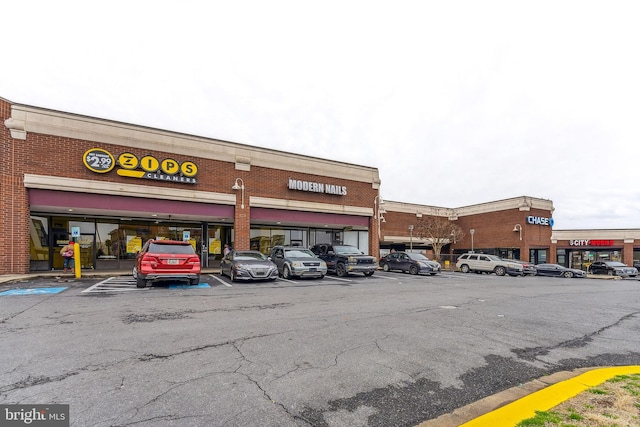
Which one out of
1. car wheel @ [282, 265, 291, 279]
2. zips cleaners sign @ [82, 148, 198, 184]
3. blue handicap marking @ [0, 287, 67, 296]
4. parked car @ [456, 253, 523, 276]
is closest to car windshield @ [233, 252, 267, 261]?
car wheel @ [282, 265, 291, 279]

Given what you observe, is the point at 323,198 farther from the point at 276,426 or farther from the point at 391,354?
the point at 276,426

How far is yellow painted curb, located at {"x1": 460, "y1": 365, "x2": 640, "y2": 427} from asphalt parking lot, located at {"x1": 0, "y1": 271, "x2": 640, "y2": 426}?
1.15 feet

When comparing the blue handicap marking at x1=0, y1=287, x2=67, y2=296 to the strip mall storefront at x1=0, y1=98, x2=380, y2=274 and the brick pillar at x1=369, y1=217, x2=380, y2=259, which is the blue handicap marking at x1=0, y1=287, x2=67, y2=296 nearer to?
the strip mall storefront at x1=0, y1=98, x2=380, y2=274

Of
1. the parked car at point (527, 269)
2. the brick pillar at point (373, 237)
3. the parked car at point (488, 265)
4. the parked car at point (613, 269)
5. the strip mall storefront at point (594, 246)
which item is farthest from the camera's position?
the strip mall storefront at point (594, 246)

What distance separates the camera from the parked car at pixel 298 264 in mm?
15234

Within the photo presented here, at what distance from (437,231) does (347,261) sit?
25083mm

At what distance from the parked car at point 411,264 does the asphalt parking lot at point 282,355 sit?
463 inches

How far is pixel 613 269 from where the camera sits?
3189 cm

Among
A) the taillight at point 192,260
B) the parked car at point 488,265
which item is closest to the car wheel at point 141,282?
the taillight at point 192,260

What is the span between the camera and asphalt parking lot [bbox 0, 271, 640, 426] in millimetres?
3285

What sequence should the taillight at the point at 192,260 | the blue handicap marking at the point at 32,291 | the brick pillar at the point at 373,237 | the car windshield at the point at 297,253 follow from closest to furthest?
the blue handicap marking at the point at 32,291
the taillight at the point at 192,260
the car windshield at the point at 297,253
the brick pillar at the point at 373,237

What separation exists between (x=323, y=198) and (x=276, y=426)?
1965 cm

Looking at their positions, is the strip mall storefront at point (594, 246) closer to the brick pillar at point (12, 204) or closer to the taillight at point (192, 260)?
the taillight at point (192, 260)

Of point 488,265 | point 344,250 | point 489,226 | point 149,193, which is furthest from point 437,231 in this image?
point 149,193
